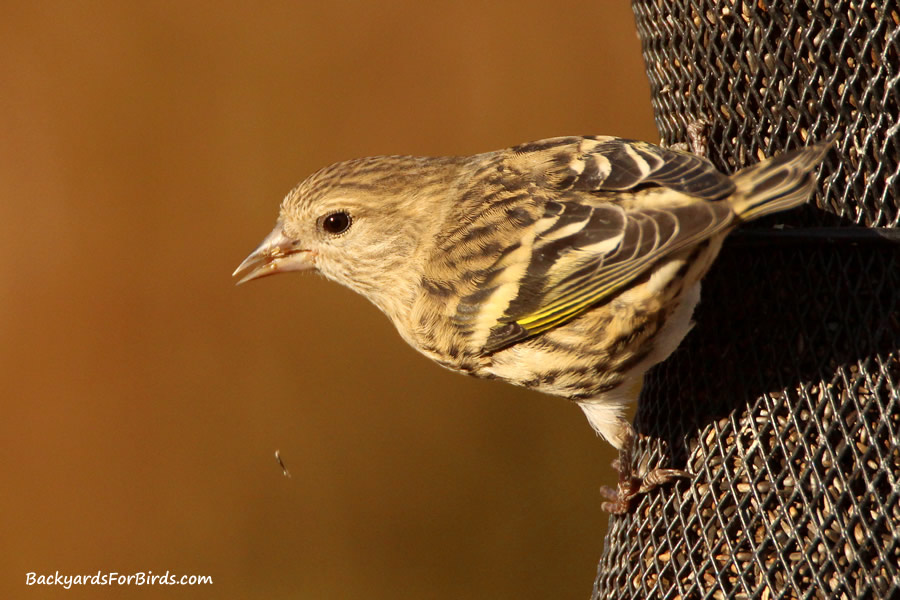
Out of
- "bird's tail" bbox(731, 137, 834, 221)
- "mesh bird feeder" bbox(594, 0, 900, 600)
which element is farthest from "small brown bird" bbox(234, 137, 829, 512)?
"mesh bird feeder" bbox(594, 0, 900, 600)

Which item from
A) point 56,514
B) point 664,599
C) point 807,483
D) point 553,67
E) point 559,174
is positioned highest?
point 553,67

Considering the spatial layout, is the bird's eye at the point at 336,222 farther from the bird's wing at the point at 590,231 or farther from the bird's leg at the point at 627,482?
the bird's leg at the point at 627,482

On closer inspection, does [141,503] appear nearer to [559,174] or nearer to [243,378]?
[243,378]

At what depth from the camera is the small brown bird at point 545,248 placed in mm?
3354

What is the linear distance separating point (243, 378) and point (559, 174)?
13.5 ft

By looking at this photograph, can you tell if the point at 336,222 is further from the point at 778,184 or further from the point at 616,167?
the point at 778,184

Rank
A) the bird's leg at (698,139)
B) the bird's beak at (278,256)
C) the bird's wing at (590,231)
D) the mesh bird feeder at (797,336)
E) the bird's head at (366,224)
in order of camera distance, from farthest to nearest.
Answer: the bird's beak at (278,256), the bird's head at (366,224), the bird's leg at (698,139), the mesh bird feeder at (797,336), the bird's wing at (590,231)

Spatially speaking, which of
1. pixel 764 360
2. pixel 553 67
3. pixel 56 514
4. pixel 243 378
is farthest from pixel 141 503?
pixel 764 360

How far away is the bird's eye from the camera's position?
424cm

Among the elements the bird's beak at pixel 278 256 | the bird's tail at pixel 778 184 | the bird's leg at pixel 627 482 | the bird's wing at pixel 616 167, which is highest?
the bird's beak at pixel 278 256

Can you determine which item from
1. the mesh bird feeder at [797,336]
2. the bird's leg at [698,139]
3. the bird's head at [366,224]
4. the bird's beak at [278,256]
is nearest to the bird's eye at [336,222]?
the bird's head at [366,224]

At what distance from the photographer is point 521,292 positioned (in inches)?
147

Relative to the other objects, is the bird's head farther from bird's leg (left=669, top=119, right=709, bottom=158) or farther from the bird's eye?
bird's leg (left=669, top=119, right=709, bottom=158)

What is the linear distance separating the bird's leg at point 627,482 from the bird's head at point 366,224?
1.01 m
